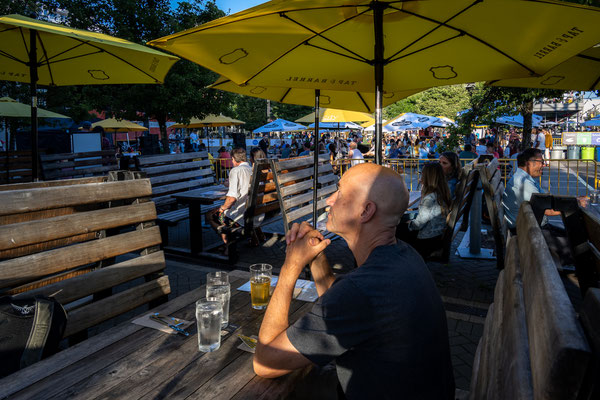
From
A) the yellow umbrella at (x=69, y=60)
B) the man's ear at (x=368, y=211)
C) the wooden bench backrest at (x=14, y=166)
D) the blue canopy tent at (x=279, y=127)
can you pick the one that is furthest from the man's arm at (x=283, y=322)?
the blue canopy tent at (x=279, y=127)

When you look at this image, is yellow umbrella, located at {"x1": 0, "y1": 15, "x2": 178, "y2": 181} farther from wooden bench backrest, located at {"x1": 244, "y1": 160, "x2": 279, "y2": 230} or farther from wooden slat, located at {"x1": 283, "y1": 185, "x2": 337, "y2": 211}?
wooden slat, located at {"x1": 283, "y1": 185, "x2": 337, "y2": 211}

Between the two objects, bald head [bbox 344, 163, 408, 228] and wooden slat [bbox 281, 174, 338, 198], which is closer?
bald head [bbox 344, 163, 408, 228]

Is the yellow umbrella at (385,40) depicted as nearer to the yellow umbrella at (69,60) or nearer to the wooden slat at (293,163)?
the wooden slat at (293,163)

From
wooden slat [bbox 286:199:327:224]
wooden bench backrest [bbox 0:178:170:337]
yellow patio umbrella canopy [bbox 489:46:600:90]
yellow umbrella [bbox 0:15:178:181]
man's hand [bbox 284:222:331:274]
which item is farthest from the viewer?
yellow umbrella [bbox 0:15:178:181]

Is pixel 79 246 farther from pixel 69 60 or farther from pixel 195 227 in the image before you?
pixel 69 60

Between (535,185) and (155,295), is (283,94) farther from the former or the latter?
(155,295)

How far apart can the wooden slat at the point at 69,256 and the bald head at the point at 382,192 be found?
1648mm

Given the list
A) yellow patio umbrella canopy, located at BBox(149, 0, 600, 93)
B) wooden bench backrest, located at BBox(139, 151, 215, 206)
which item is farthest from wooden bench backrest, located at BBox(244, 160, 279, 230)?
wooden bench backrest, located at BBox(139, 151, 215, 206)

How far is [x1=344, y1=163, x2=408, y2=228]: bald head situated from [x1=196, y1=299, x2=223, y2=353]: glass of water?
78cm

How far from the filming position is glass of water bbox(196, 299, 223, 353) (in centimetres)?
178

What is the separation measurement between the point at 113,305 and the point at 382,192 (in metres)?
1.83

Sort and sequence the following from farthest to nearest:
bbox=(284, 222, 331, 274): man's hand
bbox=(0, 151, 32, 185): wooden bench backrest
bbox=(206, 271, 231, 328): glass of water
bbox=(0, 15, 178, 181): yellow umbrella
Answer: bbox=(0, 151, 32, 185): wooden bench backrest < bbox=(0, 15, 178, 181): yellow umbrella < bbox=(206, 271, 231, 328): glass of water < bbox=(284, 222, 331, 274): man's hand

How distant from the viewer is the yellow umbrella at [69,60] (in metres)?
5.92

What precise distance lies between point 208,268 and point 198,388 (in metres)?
4.56
